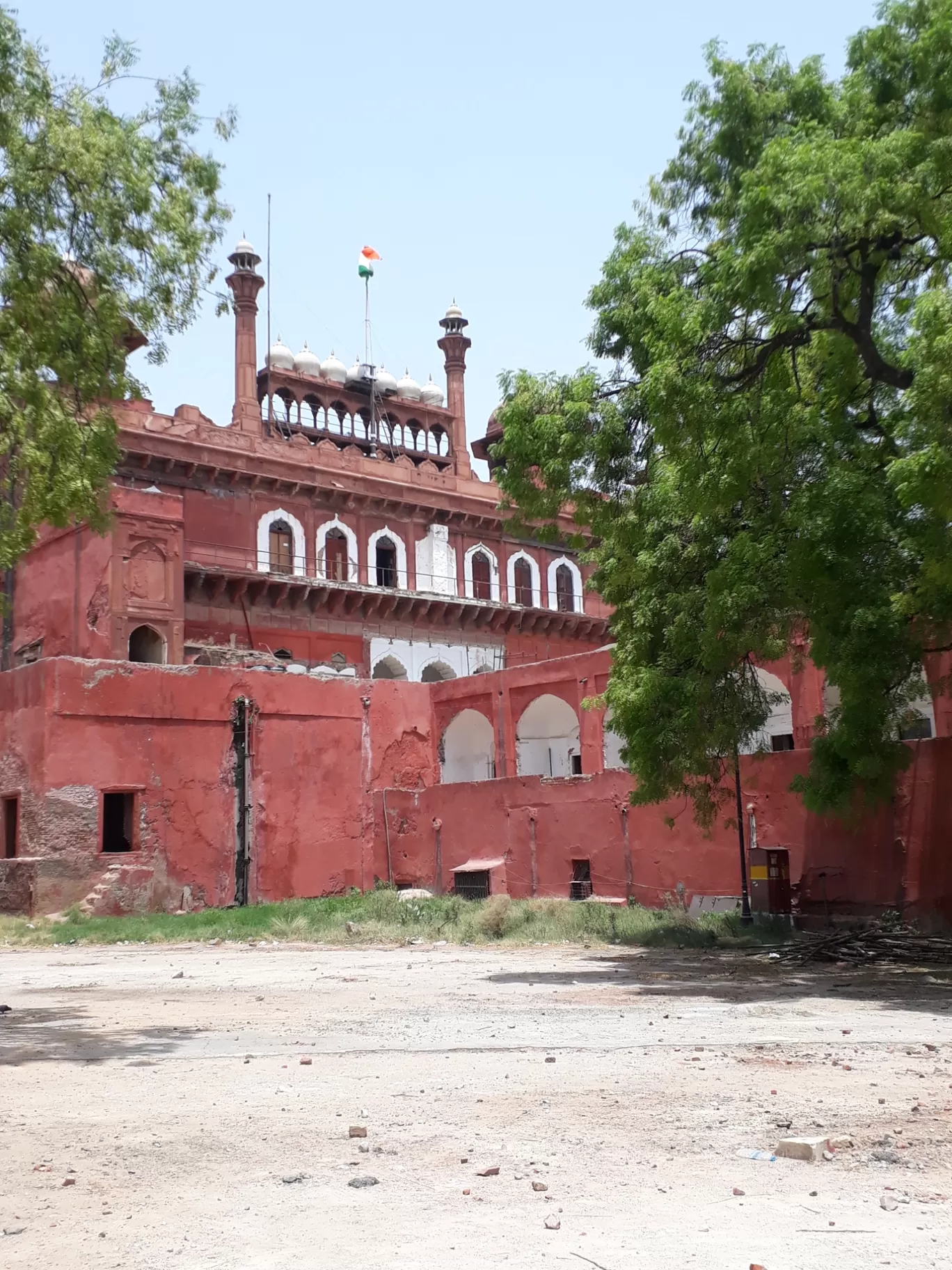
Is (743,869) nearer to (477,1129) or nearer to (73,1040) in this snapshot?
(73,1040)

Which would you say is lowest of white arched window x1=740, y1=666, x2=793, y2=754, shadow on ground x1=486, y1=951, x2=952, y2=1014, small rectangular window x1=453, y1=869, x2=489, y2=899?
shadow on ground x1=486, y1=951, x2=952, y2=1014

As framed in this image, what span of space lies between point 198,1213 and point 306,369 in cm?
4633

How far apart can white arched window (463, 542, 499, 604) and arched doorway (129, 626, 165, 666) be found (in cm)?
1211

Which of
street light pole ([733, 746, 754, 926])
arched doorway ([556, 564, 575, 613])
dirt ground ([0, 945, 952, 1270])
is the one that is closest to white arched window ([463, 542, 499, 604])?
arched doorway ([556, 564, 575, 613])

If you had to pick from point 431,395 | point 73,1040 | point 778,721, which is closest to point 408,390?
point 431,395

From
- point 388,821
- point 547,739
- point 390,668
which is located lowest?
point 388,821

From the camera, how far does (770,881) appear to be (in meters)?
15.2

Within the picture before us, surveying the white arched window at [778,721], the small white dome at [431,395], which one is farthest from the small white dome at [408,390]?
the white arched window at [778,721]

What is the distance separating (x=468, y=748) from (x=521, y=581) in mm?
8377

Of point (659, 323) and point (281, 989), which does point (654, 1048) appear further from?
point (659, 323)

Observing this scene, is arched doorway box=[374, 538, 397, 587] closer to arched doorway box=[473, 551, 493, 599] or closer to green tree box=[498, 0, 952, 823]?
arched doorway box=[473, 551, 493, 599]

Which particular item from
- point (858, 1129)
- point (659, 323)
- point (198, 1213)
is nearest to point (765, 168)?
point (659, 323)

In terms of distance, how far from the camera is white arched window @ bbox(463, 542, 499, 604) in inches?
1545

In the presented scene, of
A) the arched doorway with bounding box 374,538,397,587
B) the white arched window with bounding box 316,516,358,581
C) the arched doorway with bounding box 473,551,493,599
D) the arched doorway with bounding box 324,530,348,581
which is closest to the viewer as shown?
the white arched window with bounding box 316,516,358,581
